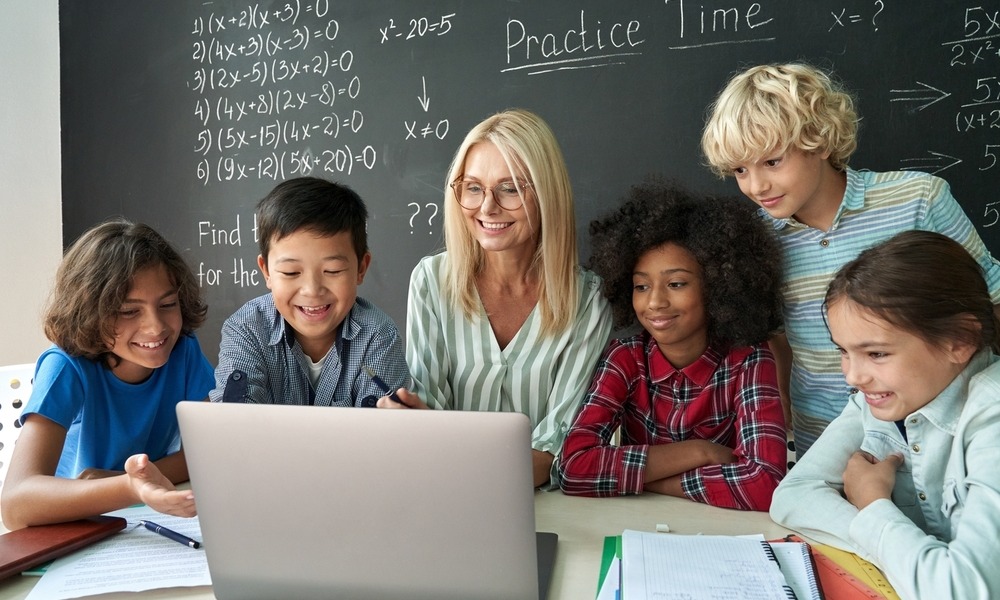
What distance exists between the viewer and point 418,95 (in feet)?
9.55

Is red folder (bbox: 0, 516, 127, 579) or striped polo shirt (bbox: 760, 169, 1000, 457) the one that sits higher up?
striped polo shirt (bbox: 760, 169, 1000, 457)

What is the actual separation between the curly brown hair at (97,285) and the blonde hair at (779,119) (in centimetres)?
132

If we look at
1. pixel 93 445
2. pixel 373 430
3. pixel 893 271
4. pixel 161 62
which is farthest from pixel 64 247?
pixel 893 271

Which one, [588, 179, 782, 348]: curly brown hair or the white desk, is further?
[588, 179, 782, 348]: curly brown hair

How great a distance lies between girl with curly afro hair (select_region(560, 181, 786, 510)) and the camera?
154 centimetres

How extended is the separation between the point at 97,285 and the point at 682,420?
4.19ft

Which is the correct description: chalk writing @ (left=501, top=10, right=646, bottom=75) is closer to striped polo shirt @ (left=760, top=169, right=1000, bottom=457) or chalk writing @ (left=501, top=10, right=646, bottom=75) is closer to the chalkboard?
the chalkboard

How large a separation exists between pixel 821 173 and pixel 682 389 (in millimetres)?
603

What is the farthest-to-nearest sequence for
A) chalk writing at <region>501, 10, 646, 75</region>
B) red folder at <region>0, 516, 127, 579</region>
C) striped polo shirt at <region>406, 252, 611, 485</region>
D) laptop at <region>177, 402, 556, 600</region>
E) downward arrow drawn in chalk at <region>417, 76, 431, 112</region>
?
downward arrow drawn in chalk at <region>417, 76, 431, 112</region> < chalk writing at <region>501, 10, 646, 75</region> < striped polo shirt at <region>406, 252, 611, 485</region> < red folder at <region>0, 516, 127, 579</region> < laptop at <region>177, 402, 556, 600</region>

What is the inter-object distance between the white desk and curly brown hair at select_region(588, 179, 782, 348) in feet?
1.48

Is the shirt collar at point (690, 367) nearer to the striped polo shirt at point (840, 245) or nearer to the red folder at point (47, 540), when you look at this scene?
the striped polo shirt at point (840, 245)

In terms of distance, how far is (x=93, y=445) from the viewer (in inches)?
66.8

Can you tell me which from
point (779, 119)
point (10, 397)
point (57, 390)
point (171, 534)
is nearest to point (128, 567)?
point (171, 534)

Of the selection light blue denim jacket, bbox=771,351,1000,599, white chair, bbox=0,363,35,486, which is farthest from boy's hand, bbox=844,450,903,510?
white chair, bbox=0,363,35,486
